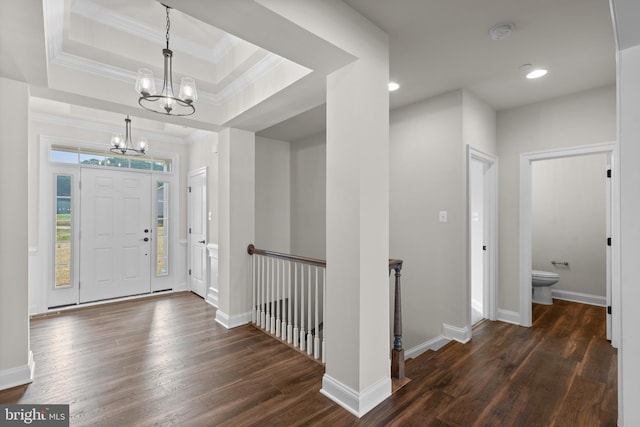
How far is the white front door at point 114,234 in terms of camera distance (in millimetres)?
4477

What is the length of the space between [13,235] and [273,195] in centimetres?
310

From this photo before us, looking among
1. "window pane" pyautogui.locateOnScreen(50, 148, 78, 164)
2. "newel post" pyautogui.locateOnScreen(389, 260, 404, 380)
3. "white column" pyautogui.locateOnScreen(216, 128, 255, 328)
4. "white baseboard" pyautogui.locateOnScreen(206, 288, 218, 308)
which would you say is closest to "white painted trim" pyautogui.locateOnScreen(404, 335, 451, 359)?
"newel post" pyautogui.locateOnScreen(389, 260, 404, 380)

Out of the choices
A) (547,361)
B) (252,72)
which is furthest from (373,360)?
(252,72)

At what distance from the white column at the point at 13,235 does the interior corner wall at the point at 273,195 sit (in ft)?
8.85

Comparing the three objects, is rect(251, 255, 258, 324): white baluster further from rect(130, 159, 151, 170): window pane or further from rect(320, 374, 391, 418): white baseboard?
rect(130, 159, 151, 170): window pane

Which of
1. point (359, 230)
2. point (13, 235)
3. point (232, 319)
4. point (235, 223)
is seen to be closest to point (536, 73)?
point (359, 230)

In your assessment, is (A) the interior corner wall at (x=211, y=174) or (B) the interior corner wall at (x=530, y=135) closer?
(B) the interior corner wall at (x=530, y=135)

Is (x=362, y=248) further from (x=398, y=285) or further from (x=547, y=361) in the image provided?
(x=547, y=361)

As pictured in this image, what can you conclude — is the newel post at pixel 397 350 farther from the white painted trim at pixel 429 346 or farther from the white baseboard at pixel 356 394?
the white painted trim at pixel 429 346

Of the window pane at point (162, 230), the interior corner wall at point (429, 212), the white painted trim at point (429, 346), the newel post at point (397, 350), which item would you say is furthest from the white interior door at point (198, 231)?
the newel post at point (397, 350)

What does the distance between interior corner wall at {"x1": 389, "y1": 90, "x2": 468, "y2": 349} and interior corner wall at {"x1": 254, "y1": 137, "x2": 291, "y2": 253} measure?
2.00 m

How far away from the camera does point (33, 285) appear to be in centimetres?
402

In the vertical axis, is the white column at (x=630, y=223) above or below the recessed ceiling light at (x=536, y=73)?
below

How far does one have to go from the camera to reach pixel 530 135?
3.54 meters
